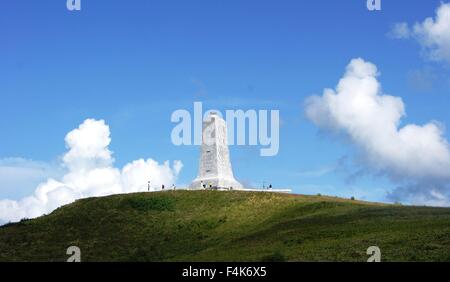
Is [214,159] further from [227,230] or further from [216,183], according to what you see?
[227,230]

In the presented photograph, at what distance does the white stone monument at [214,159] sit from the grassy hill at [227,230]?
5853mm

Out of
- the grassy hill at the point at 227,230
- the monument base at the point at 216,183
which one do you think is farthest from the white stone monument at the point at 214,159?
the grassy hill at the point at 227,230

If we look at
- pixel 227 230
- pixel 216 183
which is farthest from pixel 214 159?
pixel 227 230

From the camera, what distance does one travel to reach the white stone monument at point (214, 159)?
3159 inches

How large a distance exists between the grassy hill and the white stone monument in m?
5.85

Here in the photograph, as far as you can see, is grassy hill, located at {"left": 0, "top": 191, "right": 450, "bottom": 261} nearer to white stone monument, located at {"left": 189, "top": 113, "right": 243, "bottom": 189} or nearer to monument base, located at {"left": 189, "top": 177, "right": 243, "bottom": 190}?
monument base, located at {"left": 189, "top": 177, "right": 243, "bottom": 190}

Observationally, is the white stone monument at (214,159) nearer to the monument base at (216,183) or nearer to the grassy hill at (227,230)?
the monument base at (216,183)

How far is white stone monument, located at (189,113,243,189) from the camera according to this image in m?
80.2

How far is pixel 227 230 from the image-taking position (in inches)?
2375

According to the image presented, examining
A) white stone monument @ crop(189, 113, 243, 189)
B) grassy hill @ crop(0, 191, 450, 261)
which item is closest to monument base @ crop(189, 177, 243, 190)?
white stone monument @ crop(189, 113, 243, 189)

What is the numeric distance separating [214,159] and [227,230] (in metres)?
20.9

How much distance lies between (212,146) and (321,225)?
101 feet
